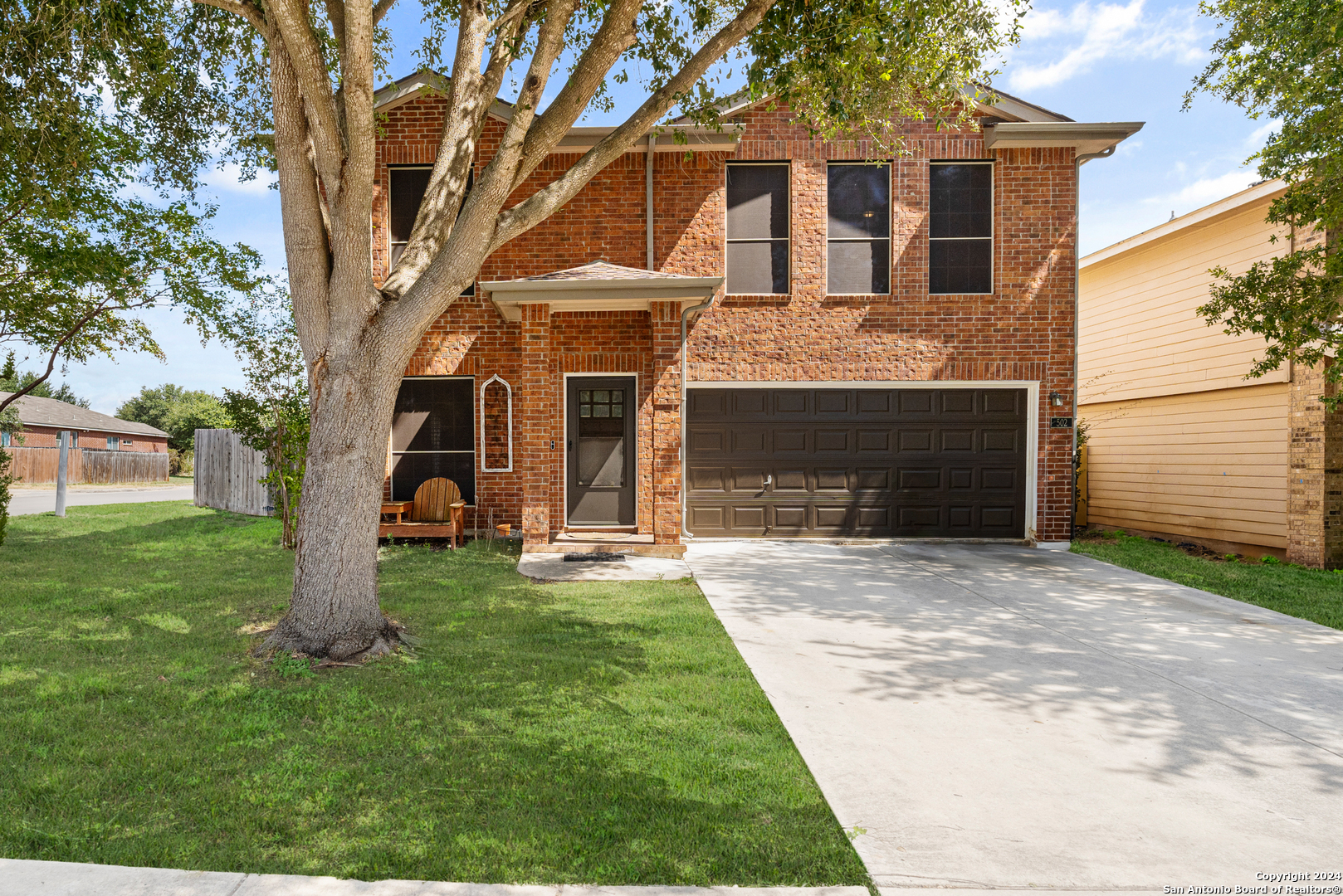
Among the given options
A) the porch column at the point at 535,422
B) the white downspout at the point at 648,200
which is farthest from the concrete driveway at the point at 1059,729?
the white downspout at the point at 648,200

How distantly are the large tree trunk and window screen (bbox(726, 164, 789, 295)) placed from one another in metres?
6.69

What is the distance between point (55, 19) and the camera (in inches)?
218

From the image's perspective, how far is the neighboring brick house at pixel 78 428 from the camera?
31.0 meters

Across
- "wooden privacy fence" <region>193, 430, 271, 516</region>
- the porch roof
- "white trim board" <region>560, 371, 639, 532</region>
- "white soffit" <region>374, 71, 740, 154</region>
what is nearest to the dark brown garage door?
"white trim board" <region>560, 371, 639, 532</region>

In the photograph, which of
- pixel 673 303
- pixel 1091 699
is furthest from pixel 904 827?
pixel 673 303

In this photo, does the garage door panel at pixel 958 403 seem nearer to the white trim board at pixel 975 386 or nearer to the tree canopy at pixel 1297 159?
the white trim board at pixel 975 386

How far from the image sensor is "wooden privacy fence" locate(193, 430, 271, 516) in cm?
1496

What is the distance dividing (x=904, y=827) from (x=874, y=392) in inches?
329

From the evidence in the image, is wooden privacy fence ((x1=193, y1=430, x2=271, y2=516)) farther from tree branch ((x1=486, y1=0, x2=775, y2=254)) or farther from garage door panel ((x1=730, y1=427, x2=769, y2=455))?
tree branch ((x1=486, y1=0, x2=775, y2=254))

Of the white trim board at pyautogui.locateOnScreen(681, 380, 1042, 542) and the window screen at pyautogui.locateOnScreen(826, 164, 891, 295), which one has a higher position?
the window screen at pyautogui.locateOnScreen(826, 164, 891, 295)

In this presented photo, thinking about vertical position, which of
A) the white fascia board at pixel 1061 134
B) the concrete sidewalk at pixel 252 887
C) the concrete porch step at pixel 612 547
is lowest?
the concrete sidewalk at pixel 252 887

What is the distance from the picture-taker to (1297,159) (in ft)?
26.5

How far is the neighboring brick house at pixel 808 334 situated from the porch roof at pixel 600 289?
1666 mm

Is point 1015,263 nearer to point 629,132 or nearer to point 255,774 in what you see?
point 629,132
